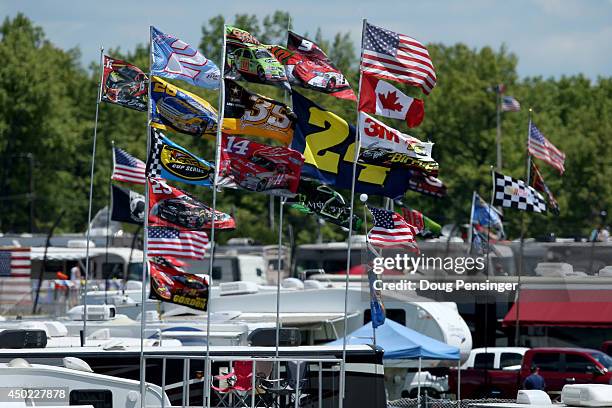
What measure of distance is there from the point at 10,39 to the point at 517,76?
28350 millimetres

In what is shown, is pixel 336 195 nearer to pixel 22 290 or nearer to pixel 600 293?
pixel 600 293

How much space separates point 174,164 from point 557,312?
1783 centimetres

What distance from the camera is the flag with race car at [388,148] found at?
57.8ft

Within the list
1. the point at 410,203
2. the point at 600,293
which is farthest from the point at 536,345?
the point at 410,203

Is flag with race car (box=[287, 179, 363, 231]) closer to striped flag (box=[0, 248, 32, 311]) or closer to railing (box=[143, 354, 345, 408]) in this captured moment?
railing (box=[143, 354, 345, 408])

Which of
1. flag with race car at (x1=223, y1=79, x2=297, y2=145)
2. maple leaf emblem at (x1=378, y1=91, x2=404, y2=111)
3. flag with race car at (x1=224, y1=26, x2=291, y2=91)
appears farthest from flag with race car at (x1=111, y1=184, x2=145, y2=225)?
maple leaf emblem at (x1=378, y1=91, x2=404, y2=111)

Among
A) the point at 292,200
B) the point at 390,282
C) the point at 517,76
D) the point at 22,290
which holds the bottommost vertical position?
the point at 22,290

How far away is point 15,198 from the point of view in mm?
71625

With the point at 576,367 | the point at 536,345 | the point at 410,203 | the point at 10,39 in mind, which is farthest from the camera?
the point at 10,39

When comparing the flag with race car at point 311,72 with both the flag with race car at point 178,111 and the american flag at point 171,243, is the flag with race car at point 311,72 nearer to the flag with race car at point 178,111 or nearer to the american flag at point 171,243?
the flag with race car at point 178,111

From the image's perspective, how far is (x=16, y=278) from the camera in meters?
45.7

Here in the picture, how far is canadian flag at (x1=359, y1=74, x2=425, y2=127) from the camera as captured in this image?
1753 centimetres

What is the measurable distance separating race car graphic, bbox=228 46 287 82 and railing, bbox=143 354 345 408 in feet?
12.0

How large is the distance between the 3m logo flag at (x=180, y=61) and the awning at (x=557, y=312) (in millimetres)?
15330
